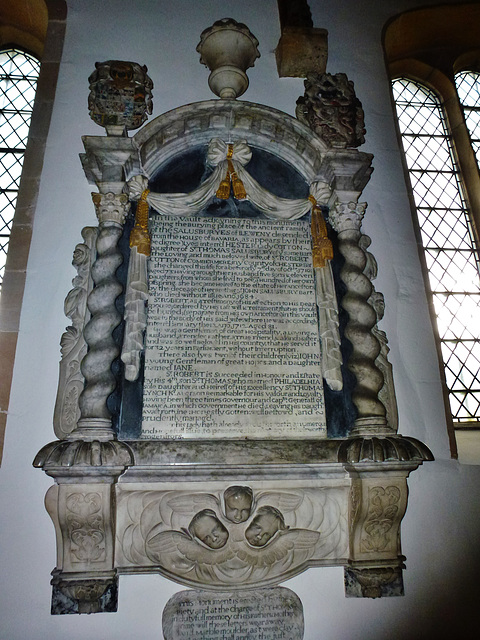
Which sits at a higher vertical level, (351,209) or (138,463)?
(351,209)

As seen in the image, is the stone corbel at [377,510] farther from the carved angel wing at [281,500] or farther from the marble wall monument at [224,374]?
the carved angel wing at [281,500]

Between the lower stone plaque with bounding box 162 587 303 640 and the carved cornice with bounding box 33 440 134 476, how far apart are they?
2.99 ft

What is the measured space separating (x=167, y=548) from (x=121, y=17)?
4700mm

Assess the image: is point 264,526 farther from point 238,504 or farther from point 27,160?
point 27,160

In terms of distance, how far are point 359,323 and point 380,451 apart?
885 millimetres

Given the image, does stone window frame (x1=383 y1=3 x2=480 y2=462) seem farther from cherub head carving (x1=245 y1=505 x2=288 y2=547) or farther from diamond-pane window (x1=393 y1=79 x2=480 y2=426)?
cherub head carving (x1=245 y1=505 x2=288 y2=547)

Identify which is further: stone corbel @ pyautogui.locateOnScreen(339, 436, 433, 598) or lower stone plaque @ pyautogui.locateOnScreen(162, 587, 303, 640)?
stone corbel @ pyautogui.locateOnScreen(339, 436, 433, 598)

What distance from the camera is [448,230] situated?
4559 mm

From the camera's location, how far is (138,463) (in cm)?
268

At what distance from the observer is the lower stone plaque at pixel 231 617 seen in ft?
8.64

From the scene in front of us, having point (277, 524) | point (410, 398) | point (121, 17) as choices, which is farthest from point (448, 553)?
point (121, 17)

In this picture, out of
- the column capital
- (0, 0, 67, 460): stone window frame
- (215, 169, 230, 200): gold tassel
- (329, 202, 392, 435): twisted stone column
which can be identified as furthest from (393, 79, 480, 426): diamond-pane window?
(0, 0, 67, 460): stone window frame

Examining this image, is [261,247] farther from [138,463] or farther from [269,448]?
[138,463]

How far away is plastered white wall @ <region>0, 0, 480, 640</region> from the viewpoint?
111 inches
